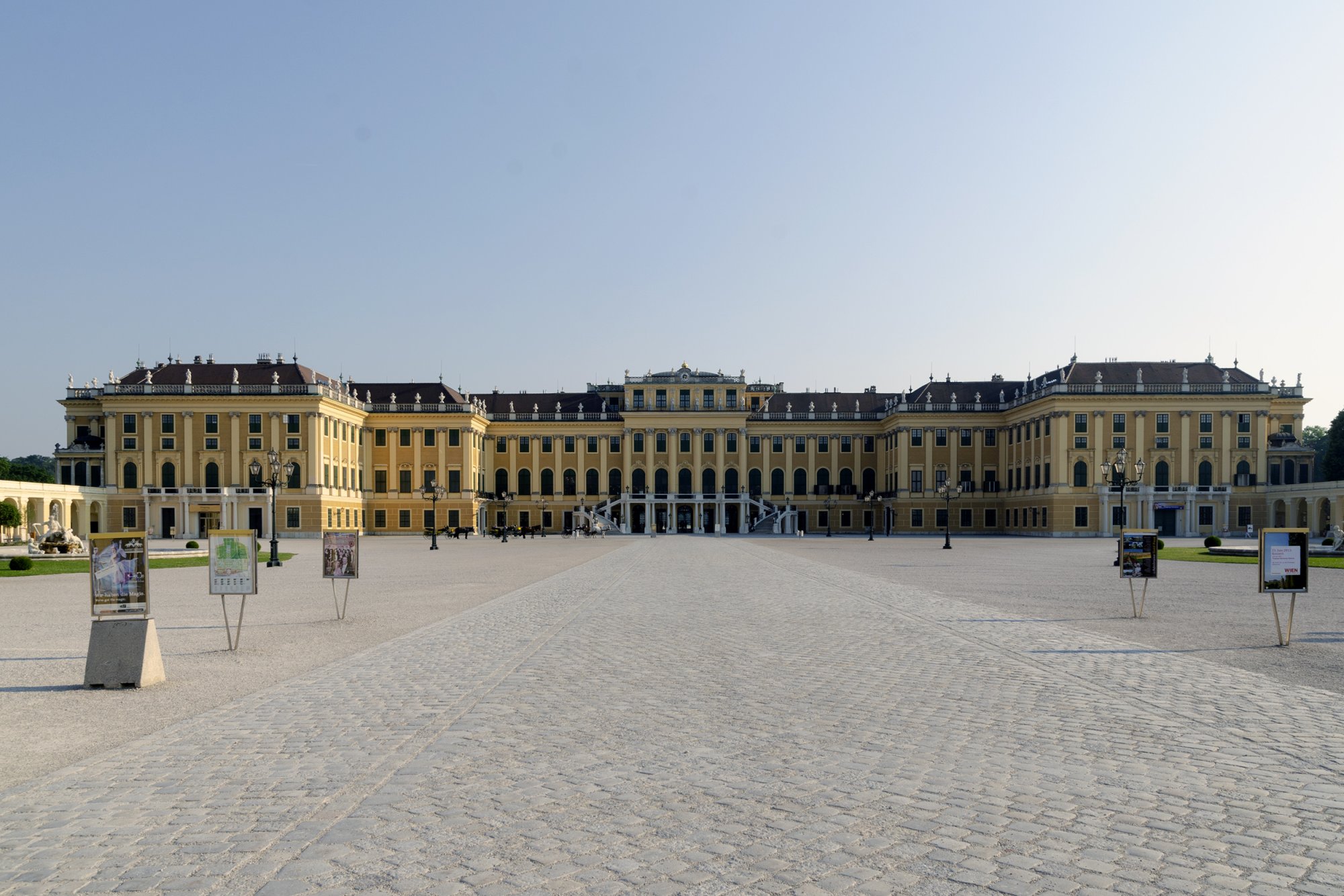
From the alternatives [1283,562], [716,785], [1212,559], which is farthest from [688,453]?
[716,785]

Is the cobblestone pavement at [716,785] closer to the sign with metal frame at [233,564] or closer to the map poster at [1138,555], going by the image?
the sign with metal frame at [233,564]

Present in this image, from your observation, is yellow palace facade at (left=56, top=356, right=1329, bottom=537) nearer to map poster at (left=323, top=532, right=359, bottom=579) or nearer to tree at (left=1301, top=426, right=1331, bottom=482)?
tree at (left=1301, top=426, right=1331, bottom=482)

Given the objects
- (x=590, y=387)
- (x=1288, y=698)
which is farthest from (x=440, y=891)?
(x=590, y=387)

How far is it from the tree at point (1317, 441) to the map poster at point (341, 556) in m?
110

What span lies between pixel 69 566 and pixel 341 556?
21.6 m

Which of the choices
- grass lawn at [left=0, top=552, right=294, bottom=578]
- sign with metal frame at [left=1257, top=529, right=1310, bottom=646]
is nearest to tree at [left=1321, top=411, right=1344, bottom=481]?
sign with metal frame at [left=1257, top=529, right=1310, bottom=646]

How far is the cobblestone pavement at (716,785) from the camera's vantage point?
17.5 feet

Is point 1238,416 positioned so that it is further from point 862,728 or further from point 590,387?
point 862,728

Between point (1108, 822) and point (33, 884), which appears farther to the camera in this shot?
point (1108, 822)

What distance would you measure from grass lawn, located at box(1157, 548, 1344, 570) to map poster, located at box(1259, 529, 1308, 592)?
64.6 feet

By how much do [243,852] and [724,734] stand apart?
4.02 m

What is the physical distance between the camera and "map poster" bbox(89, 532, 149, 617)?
1162 centimetres

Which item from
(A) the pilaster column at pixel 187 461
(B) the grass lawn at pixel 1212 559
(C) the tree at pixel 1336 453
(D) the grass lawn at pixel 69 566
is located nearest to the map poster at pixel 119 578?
(D) the grass lawn at pixel 69 566

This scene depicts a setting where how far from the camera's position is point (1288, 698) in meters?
10.1
